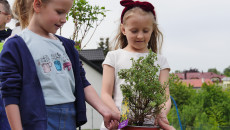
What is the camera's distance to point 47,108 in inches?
60.6

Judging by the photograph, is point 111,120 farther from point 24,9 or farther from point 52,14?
point 24,9

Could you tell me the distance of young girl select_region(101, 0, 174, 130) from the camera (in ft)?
7.55

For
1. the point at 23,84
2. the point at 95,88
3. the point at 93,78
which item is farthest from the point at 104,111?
the point at 93,78

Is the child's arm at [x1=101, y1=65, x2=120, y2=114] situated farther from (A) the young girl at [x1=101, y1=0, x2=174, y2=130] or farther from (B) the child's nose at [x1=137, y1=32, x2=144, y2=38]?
(B) the child's nose at [x1=137, y1=32, x2=144, y2=38]

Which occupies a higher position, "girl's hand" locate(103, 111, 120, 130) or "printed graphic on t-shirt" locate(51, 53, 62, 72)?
"printed graphic on t-shirt" locate(51, 53, 62, 72)

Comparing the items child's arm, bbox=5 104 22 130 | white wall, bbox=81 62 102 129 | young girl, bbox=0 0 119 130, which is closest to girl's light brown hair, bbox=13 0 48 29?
young girl, bbox=0 0 119 130

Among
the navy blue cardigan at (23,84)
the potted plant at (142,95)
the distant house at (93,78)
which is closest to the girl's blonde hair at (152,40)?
the potted plant at (142,95)

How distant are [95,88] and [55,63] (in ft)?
66.3

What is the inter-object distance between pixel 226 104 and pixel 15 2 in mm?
11703

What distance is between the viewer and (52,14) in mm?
1593

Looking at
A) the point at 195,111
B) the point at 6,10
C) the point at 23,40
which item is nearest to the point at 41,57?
the point at 23,40

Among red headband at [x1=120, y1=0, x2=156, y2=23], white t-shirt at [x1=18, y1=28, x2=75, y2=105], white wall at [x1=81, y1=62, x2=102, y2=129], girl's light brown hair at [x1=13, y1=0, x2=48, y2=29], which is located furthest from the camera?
white wall at [x1=81, y1=62, x2=102, y2=129]

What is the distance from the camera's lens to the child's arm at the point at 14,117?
1.45m

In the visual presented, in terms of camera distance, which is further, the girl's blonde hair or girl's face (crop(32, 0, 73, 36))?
the girl's blonde hair
